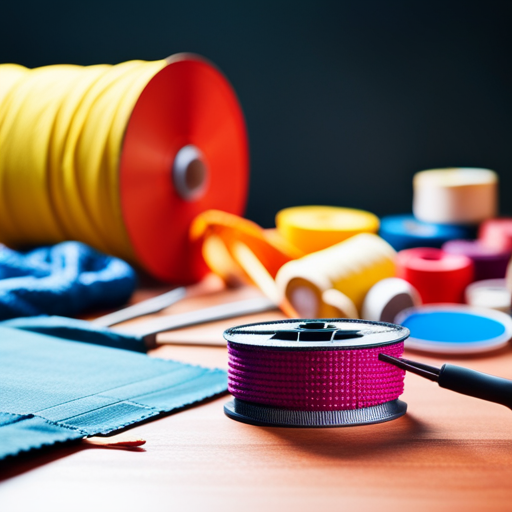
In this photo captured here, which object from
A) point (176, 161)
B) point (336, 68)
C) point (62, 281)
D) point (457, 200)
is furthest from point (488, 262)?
point (336, 68)

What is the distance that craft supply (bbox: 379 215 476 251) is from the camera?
1.17 meters

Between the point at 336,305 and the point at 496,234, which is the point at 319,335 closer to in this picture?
the point at 336,305

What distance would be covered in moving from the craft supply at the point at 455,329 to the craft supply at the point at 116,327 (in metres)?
0.22

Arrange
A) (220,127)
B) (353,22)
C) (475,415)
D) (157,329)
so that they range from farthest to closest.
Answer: (353,22) → (220,127) → (157,329) → (475,415)

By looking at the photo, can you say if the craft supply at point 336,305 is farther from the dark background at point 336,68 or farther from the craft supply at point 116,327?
the dark background at point 336,68

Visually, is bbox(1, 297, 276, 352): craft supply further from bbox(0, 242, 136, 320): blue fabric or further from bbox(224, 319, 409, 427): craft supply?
bbox(224, 319, 409, 427): craft supply

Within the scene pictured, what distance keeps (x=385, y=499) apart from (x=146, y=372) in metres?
0.28

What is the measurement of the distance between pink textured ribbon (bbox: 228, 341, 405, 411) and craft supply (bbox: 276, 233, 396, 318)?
0.93 ft

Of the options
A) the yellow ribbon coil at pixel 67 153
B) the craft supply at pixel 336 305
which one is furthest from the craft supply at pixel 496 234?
the yellow ribbon coil at pixel 67 153

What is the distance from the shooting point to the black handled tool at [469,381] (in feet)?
1.63

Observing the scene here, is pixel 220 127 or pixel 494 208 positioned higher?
pixel 220 127

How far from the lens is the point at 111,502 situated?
428mm

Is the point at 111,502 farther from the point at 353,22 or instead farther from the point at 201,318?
the point at 353,22

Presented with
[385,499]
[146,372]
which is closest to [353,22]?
[146,372]
